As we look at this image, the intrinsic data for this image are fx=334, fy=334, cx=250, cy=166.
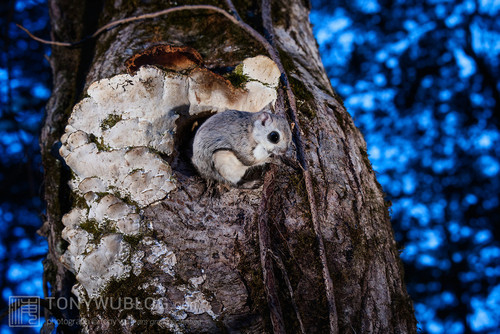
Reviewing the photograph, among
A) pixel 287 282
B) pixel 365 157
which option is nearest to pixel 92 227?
pixel 287 282

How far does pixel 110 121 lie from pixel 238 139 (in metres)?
0.66

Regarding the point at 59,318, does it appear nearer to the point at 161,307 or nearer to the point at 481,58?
the point at 161,307

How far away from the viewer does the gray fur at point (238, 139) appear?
1707 millimetres

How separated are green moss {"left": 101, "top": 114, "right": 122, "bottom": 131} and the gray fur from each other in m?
0.42

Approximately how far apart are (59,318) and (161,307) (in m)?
0.68

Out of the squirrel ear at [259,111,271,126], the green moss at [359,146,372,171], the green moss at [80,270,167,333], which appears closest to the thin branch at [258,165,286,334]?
the squirrel ear at [259,111,271,126]

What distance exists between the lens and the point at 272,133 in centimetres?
168

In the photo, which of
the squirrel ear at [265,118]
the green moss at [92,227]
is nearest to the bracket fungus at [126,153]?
the green moss at [92,227]

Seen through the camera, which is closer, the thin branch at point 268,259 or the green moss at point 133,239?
the thin branch at point 268,259

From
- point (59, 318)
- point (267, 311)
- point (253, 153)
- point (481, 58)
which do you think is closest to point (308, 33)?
point (253, 153)

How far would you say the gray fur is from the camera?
1707 millimetres

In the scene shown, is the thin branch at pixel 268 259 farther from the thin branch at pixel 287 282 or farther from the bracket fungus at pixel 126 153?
the bracket fungus at pixel 126 153

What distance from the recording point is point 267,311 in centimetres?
145

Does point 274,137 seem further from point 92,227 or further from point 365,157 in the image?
point 92,227
